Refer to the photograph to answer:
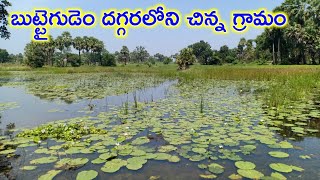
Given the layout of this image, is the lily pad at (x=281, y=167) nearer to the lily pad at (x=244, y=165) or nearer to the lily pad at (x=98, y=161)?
the lily pad at (x=244, y=165)

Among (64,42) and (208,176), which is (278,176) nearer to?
(208,176)

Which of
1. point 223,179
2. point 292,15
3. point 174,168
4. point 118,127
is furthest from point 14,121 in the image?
point 292,15

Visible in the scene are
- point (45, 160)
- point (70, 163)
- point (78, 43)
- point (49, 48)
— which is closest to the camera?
point (70, 163)

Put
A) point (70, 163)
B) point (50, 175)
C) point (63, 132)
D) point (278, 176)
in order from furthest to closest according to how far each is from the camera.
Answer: point (63, 132)
point (70, 163)
point (50, 175)
point (278, 176)

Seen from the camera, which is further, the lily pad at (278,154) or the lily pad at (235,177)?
the lily pad at (278,154)

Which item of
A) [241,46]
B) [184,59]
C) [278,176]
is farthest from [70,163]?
[241,46]

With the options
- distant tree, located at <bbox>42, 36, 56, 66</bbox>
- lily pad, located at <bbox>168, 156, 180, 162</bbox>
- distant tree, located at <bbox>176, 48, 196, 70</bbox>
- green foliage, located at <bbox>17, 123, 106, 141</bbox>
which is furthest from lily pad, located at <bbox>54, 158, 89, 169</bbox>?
distant tree, located at <bbox>42, 36, 56, 66</bbox>

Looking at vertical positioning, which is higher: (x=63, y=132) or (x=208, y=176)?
(x=63, y=132)

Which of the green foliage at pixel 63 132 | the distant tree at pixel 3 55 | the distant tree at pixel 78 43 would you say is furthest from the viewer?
the distant tree at pixel 3 55

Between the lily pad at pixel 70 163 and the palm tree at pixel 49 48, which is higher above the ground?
the palm tree at pixel 49 48

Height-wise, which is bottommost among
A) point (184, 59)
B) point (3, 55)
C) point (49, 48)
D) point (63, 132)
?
point (63, 132)

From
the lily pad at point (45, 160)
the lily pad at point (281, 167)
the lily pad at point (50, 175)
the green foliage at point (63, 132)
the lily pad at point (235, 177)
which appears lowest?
the lily pad at point (235, 177)

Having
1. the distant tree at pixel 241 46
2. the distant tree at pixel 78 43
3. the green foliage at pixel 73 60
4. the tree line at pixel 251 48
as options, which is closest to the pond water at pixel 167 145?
the tree line at pixel 251 48

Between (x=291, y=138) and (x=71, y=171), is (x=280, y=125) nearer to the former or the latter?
(x=291, y=138)
